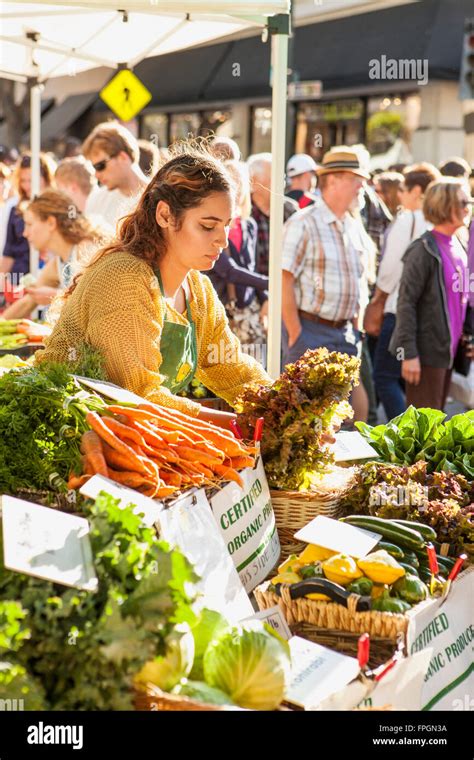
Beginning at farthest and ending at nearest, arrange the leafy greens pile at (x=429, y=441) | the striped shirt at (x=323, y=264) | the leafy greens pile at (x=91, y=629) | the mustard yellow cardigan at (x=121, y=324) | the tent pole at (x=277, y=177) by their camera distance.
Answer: the striped shirt at (x=323, y=264) → the tent pole at (x=277, y=177) → the leafy greens pile at (x=429, y=441) → the mustard yellow cardigan at (x=121, y=324) → the leafy greens pile at (x=91, y=629)

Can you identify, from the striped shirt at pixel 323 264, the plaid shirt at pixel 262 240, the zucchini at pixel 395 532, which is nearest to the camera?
the zucchini at pixel 395 532

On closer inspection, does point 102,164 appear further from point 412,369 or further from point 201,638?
point 201,638

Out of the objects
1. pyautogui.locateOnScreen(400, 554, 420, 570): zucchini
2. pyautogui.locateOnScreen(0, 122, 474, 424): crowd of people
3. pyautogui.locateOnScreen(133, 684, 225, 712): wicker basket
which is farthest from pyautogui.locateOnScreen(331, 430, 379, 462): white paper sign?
pyautogui.locateOnScreen(0, 122, 474, 424): crowd of people

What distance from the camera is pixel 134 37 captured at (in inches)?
315

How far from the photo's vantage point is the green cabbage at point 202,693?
2320 mm

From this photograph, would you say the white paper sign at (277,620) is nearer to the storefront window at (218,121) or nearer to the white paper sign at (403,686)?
the white paper sign at (403,686)

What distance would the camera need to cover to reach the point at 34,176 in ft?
29.0

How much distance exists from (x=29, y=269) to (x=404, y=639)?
24.8ft

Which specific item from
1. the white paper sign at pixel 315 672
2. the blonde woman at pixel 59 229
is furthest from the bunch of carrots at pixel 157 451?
the blonde woman at pixel 59 229

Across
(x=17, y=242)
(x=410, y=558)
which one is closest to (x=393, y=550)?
(x=410, y=558)

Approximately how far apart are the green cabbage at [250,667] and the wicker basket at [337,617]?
38 centimetres

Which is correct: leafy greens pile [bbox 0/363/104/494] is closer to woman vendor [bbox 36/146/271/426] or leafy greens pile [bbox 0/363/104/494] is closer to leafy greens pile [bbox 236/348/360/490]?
woman vendor [bbox 36/146/271/426]

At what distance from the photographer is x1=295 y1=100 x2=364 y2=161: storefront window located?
60.1 ft

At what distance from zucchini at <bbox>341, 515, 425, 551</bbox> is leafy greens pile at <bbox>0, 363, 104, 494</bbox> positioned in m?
0.94
